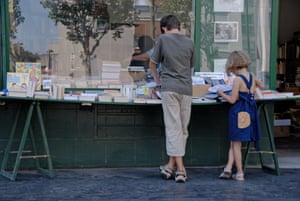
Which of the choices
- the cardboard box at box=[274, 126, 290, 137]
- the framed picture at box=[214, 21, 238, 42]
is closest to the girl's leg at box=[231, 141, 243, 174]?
the framed picture at box=[214, 21, 238, 42]

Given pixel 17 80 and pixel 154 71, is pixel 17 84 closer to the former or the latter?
pixel 17 80

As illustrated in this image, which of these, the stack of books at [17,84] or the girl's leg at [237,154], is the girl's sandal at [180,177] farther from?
the stack of books at [17,84]

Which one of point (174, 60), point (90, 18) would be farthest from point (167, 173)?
point (90, 18)

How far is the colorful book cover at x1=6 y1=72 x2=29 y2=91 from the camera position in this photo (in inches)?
213

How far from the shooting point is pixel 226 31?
629cm

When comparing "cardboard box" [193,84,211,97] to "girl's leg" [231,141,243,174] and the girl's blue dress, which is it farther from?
"girl's leg" [231,141,243,174]

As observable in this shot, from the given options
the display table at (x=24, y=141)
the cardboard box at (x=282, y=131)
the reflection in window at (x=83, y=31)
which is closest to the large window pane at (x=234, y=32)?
the reflection in window at (x=83, y=31)

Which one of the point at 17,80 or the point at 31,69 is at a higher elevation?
the point at 31,69

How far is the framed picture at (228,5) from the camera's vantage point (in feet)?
20.5

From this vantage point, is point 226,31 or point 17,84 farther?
point 226,31

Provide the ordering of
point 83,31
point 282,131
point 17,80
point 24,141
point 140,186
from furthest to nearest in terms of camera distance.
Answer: point 282,131, point 83,31, point 17,80, point 24,141, point 140,186

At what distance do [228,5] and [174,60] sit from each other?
4.62ft

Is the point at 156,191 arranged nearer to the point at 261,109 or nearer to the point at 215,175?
the point at 215,175

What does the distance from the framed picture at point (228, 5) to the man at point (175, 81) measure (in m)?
1.07
